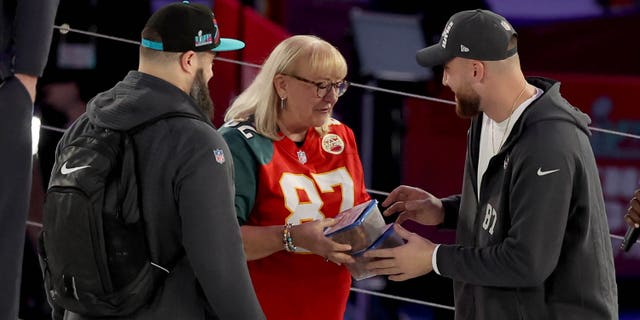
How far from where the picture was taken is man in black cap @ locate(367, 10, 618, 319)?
7.11 feet

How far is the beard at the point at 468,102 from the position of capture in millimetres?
2344

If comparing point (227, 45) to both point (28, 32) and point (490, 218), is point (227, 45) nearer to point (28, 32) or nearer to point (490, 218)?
point (28, 32)

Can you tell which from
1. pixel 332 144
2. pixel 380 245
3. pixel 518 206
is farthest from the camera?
pixel 332 144

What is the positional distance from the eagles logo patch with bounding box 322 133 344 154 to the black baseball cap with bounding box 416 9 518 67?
42 centimetres

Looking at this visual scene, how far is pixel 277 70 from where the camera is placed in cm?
259

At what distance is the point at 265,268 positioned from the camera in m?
2.58

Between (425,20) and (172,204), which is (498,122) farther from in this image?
(425,20)

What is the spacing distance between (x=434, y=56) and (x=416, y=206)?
0.46m

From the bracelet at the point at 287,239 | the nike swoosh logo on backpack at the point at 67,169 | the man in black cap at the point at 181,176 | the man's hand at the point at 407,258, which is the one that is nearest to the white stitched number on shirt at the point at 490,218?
the man's hand at the point at 407,258

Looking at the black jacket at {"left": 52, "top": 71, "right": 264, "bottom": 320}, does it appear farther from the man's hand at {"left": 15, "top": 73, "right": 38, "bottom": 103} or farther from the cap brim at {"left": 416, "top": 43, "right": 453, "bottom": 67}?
the cap brim at {"left": 416, "top": 43, "right": 453, "bottom": 67}

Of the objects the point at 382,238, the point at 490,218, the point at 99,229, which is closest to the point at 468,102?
the point at 490,218

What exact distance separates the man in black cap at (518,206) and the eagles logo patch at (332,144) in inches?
13.9

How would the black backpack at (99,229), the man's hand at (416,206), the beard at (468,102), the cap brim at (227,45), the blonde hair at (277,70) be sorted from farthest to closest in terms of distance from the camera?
the man's hand at (416,206), the blonde hair at (277,70), the beard at (468,102), the cap brim at (227,45), the black backpack at (99,229)

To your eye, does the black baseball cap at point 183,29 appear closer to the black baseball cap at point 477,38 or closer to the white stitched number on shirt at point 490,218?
the black baseball cap at point 477,38
